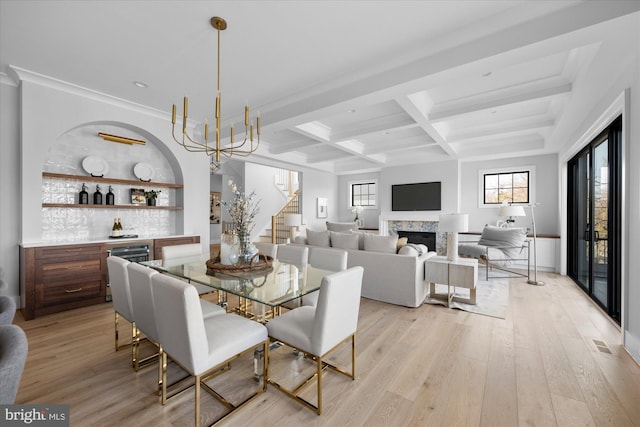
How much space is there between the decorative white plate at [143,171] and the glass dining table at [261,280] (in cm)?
216

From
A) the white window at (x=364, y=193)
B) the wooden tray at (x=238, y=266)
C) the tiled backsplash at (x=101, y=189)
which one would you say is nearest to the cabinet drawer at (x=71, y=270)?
the tiled backsplash at (x=101, y=189)

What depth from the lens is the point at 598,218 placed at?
3.47 meters

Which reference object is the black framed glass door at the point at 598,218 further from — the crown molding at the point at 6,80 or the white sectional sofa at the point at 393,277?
the crown molding at the point at 6,80

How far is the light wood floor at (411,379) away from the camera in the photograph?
A: 1643 mm

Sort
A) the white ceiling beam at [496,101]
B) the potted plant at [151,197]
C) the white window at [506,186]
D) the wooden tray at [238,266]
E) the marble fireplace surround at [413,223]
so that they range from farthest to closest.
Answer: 1. the marble fireplace surround at [413,223]
2. the white window at [506,186]
3. the potted plant at [151,197]
4. the white ceiling beam at [496,101]
5. the wooden tray at [238,266]

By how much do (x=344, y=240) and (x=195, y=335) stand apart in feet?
8.92

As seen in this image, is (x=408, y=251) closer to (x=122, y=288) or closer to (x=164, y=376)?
(x=164, y=376)

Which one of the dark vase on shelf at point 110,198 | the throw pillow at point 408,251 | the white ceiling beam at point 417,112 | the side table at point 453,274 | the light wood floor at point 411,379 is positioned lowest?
the light wood floor at point 411,379

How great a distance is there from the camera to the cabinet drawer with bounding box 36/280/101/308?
3082mm

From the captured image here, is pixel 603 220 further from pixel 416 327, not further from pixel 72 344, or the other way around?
pixel 72 344

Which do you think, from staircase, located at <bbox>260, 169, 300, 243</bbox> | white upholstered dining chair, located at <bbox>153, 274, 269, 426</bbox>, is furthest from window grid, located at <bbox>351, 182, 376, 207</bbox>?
white upholstered dining chair, located at <bbox>153, 274, 269, 426</bbox>

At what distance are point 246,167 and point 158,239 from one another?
4565mm

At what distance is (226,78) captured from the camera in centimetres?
312

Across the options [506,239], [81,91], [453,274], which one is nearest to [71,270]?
[81,91]
